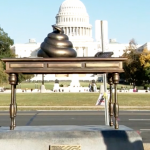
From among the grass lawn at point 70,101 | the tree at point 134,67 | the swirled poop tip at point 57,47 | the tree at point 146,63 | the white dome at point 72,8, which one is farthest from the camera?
the white dome at point 72,8

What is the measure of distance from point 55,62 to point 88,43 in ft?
450

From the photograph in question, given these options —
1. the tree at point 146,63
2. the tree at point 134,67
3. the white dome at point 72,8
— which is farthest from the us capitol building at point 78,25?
the tree at point 146,63

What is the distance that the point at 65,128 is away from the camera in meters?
8.08

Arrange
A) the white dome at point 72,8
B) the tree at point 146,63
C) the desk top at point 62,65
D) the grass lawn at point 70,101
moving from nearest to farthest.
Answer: the desk top at point 62,65, the grass lawn at point 70,101, the tree at point 146,63, the white dome at point 72,8

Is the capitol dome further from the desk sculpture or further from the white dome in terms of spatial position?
the desk sculpture

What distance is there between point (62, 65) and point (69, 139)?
4.68 feet

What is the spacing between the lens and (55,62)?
772cm

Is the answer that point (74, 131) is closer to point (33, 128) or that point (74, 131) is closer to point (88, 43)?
point (33, 128)

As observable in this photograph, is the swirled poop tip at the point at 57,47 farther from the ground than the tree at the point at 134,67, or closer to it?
closer to it

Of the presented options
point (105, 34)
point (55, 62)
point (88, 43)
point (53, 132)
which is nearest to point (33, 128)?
point (53, 132)

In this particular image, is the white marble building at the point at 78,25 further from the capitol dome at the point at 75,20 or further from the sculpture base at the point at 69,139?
the sculpture base at the point at 69,139

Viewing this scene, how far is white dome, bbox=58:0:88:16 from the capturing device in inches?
5768

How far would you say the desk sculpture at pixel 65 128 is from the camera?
738 cm

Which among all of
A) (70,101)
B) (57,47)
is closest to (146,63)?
(70,101)
